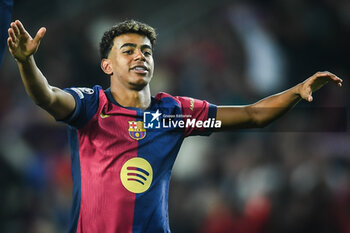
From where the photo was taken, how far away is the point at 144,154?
3.30 meters

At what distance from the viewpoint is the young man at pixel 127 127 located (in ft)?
10.4

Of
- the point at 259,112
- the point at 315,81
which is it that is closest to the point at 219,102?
the point at 259,112

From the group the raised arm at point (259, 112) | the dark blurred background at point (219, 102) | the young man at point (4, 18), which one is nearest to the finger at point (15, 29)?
the young man at point (4, 18)

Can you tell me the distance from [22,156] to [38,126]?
426 mm

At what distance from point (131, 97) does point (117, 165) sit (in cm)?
44

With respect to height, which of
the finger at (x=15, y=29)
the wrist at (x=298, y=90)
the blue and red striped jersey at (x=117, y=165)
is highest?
the finger at (x=15, y=29)

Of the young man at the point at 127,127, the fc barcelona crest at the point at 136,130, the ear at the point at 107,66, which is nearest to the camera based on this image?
the young man at the point at 127,127

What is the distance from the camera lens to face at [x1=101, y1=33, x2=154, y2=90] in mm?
3412

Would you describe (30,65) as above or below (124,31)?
below

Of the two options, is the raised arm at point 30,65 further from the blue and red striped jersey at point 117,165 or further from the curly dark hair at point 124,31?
the curly dark hair at point 124,31

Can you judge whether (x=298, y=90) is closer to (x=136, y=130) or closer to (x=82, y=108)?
(x=136, y=130)

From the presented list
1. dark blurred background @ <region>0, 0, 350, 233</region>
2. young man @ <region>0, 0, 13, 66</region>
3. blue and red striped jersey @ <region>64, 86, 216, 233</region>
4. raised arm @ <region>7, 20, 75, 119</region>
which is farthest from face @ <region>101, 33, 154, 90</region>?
dark blurred background @ <region>0, 0, 350, 233</region>

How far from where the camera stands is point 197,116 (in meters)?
3.55

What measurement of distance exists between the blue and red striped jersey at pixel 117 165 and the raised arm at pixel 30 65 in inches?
7.8
